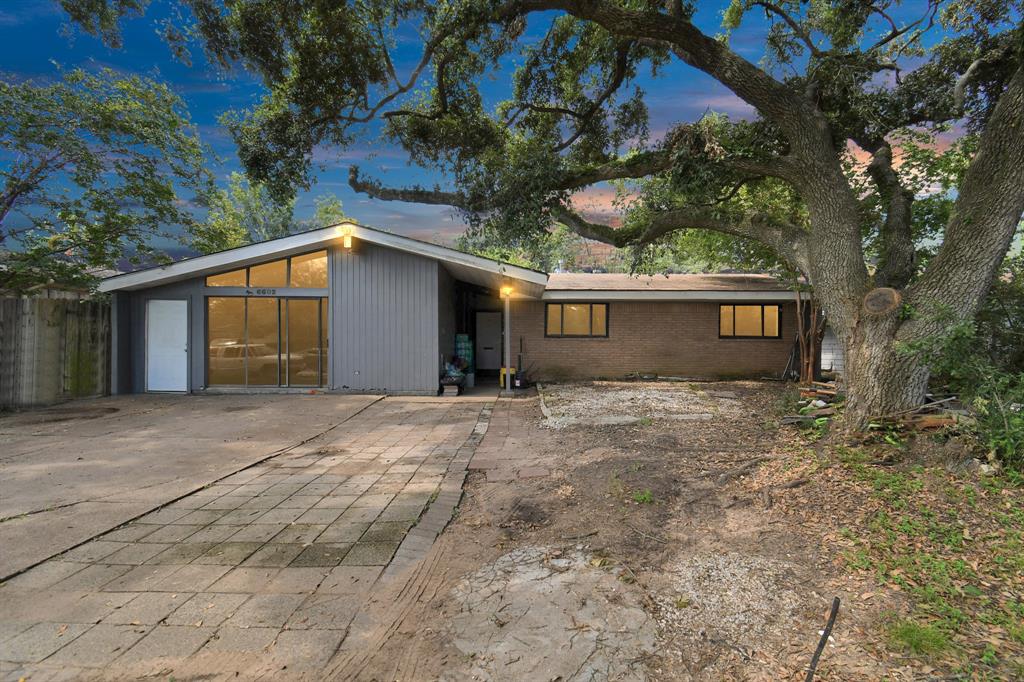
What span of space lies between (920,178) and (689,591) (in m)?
9.01

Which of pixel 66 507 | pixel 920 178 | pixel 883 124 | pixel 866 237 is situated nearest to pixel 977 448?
pixel 883 124

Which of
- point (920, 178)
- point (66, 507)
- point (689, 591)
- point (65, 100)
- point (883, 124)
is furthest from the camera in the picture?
point (65, 100)

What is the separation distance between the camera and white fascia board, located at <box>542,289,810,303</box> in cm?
1277

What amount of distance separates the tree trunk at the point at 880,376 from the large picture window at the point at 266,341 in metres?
10.1

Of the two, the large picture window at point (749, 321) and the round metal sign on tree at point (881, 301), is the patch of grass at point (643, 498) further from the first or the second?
the large picture window at point (749, 321)

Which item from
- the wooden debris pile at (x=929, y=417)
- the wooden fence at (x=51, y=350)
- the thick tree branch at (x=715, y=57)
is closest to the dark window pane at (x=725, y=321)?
the thick tree branch at (x=715, y=57)

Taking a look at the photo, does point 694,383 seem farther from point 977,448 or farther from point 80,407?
point 80,407

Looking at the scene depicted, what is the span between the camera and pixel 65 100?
9336mm

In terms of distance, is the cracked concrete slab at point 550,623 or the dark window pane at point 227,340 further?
the dark window pane at point 227,340

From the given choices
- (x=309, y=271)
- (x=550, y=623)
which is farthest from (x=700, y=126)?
(x=309, y=271)

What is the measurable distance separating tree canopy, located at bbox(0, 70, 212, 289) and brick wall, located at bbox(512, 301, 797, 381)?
908 centimetres

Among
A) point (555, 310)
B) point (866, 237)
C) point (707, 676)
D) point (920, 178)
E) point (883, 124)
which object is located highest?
point (883, 124)

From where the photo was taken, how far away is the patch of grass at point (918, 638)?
2272 millimetres

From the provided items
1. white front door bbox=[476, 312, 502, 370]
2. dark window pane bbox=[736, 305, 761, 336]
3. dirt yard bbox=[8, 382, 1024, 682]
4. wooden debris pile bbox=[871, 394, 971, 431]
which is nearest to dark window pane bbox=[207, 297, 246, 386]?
white front door bbox=[476, 312, 502, 370]
